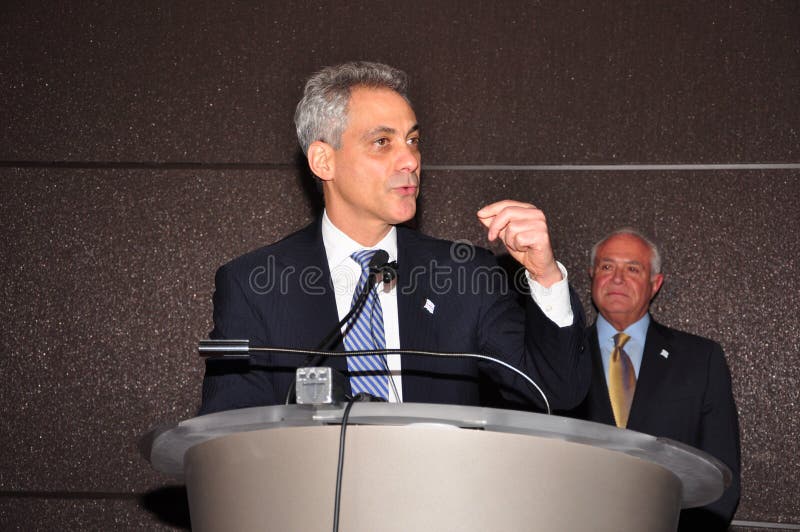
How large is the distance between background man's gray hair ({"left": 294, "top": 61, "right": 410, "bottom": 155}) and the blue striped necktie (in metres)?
0.52

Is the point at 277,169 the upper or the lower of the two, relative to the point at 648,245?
upper

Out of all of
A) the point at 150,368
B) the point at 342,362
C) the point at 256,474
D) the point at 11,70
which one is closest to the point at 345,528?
the point at 256,474

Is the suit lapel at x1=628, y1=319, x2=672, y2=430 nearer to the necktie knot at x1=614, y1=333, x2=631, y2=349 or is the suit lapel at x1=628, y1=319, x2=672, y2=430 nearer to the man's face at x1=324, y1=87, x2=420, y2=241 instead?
the necktie knot at x1=614, y1=333, x2=631, y2=349

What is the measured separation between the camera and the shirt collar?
231 centimetres

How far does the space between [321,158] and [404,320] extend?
612mm

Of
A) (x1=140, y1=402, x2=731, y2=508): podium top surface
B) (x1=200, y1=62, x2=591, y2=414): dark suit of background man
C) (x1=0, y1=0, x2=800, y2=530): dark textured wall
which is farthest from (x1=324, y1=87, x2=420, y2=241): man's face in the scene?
(x1=140, y1=402, x2=731, y2=508): podium top surface

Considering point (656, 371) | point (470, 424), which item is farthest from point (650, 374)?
point (470, 424)

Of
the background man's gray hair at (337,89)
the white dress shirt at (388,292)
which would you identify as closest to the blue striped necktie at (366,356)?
the white dress shirt at (388,292)

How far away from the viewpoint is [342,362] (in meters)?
2.00

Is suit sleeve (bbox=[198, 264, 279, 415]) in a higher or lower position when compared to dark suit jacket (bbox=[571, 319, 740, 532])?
higher

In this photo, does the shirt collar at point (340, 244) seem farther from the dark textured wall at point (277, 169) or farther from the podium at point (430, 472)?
the podium at point (430, 472)

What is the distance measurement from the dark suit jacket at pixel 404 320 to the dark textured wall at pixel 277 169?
3.87ft

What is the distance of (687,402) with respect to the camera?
3039 mm

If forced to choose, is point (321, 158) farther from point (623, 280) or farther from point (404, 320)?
point (623, 280)
